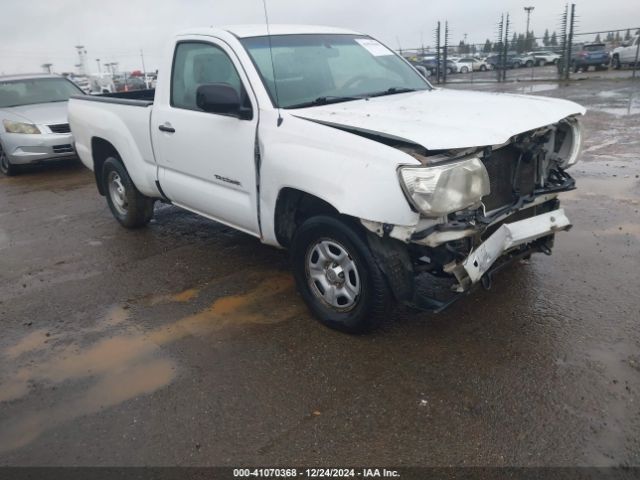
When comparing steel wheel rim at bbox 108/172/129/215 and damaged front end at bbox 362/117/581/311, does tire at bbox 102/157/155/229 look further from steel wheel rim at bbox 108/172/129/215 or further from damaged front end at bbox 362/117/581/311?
damaged front end at bbox 362/117/581/311

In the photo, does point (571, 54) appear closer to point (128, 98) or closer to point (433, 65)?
point (433, 65)

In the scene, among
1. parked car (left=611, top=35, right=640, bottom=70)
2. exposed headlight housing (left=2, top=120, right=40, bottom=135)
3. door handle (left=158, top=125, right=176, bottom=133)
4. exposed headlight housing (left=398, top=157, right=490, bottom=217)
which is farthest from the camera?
parked car (left=611, top=35, right=640, bottom=70)

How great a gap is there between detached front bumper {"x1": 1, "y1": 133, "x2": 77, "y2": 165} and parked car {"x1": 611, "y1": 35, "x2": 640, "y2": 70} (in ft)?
76.0

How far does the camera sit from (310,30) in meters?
4.92

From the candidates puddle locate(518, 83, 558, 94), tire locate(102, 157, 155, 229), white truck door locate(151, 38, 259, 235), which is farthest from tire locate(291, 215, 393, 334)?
puddle locate(518, 83, 558, 94)

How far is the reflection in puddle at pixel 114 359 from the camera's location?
126 inches

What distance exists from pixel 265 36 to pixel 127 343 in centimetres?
260

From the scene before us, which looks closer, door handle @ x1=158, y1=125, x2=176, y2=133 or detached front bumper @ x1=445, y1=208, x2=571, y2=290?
detached front bumper @ x1=445, y1=208, x2=571, y2=290

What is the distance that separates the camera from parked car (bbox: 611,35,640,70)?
24.5m

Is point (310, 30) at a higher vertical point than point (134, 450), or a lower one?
higher

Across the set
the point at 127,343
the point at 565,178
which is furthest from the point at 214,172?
the point at 565,178

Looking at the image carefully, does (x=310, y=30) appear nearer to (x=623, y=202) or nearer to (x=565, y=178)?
(x=565, y=178)

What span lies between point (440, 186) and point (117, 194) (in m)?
4.49

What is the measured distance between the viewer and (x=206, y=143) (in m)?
4.52
